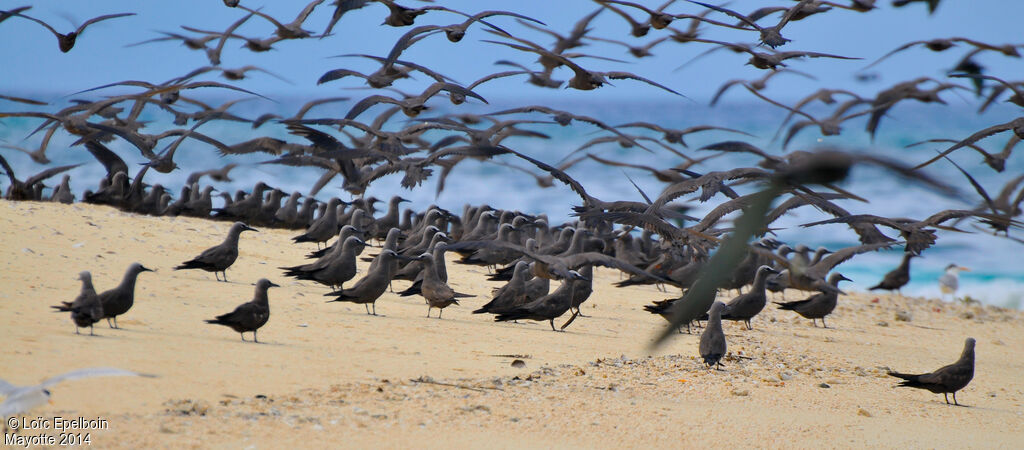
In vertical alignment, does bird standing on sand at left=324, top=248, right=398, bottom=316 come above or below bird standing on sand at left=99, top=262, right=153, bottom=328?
above

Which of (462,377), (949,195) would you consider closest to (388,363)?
(462,377)

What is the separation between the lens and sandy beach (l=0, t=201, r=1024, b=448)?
538cm

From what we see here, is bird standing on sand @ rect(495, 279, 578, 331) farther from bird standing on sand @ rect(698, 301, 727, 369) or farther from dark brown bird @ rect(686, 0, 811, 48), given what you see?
dark brown bird @ rect(686, 0, 811, 48)

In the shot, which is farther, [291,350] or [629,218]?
[629,218]

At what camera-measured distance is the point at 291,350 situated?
7.14m

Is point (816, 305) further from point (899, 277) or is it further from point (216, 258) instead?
point (216, 258)

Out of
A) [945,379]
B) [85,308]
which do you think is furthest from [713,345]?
[85,308]

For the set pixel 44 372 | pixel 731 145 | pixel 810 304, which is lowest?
pixel 44 372

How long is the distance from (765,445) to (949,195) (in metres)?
4.19

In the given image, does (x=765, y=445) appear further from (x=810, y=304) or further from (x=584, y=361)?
(x=810, y=304)

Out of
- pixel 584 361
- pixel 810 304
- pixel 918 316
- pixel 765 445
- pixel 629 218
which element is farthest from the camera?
pixel 918 316

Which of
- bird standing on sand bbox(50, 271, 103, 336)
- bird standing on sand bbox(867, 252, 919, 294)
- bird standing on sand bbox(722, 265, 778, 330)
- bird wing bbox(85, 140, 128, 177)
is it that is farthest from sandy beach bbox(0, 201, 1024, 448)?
bird standing on sand bbox(867, 252, 919, 294)

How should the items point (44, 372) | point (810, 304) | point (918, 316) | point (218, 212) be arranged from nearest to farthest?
1. point (44, 372)
2. point (810, 304)
3. point (918, 316)
4. point (218, 212)

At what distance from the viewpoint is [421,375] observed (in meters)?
6.76
